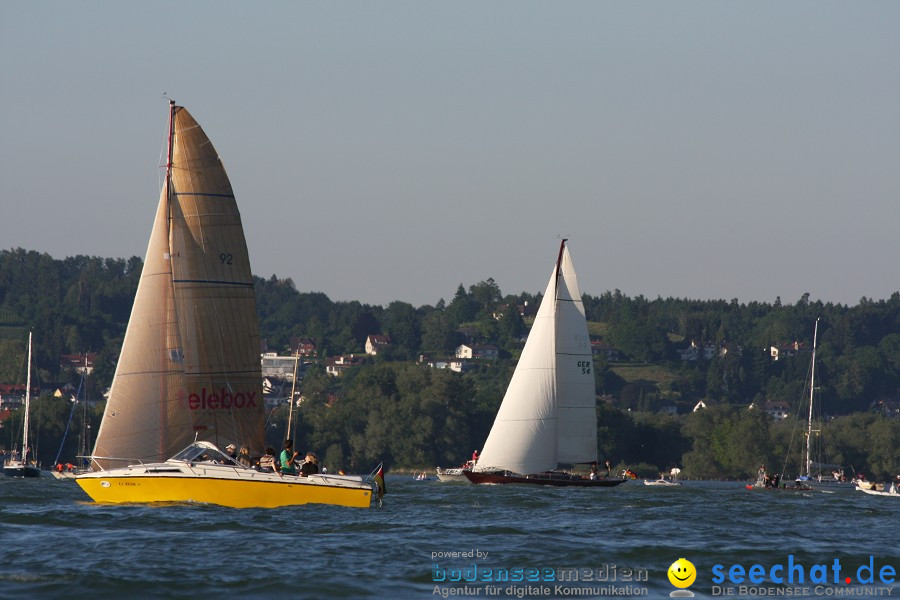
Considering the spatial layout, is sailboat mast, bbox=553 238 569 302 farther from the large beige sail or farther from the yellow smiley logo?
the yellow smiley logo

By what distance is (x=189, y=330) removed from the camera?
3944 cm

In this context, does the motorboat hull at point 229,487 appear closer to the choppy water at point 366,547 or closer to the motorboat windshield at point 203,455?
the choppy water at point 366,547

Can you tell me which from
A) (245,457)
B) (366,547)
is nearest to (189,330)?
(245,457)

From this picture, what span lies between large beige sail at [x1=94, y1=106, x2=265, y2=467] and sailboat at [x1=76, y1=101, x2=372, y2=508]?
0.03 m

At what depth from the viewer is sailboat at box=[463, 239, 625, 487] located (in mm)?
70500

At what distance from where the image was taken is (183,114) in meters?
39.8

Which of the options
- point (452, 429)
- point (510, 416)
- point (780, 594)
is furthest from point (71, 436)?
point (780, 594)

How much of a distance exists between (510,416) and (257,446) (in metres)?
31.5

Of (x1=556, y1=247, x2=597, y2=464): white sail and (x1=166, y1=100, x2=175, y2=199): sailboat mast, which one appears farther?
(x1=556, y1=247, x2=597, y2=464): white sail

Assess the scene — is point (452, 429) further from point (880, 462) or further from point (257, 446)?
point (257, 446)

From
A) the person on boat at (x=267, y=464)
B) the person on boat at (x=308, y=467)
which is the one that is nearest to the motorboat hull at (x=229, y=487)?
→ the person on boat at (x=267, y=464)

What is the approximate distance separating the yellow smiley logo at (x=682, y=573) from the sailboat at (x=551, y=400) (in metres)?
41.8

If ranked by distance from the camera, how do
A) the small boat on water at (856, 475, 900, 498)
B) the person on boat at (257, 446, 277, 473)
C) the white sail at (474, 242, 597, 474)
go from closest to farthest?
the person on boat at (257, 446, 277, 473), the white sail at (474, 242, 597, 474), the small boat on water at (856, 475, 900, 498)

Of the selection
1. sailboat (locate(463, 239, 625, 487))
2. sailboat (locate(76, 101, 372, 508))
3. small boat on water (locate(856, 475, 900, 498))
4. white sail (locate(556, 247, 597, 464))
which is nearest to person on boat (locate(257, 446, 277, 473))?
sailboat (locate(76, 101, 372, 508))
